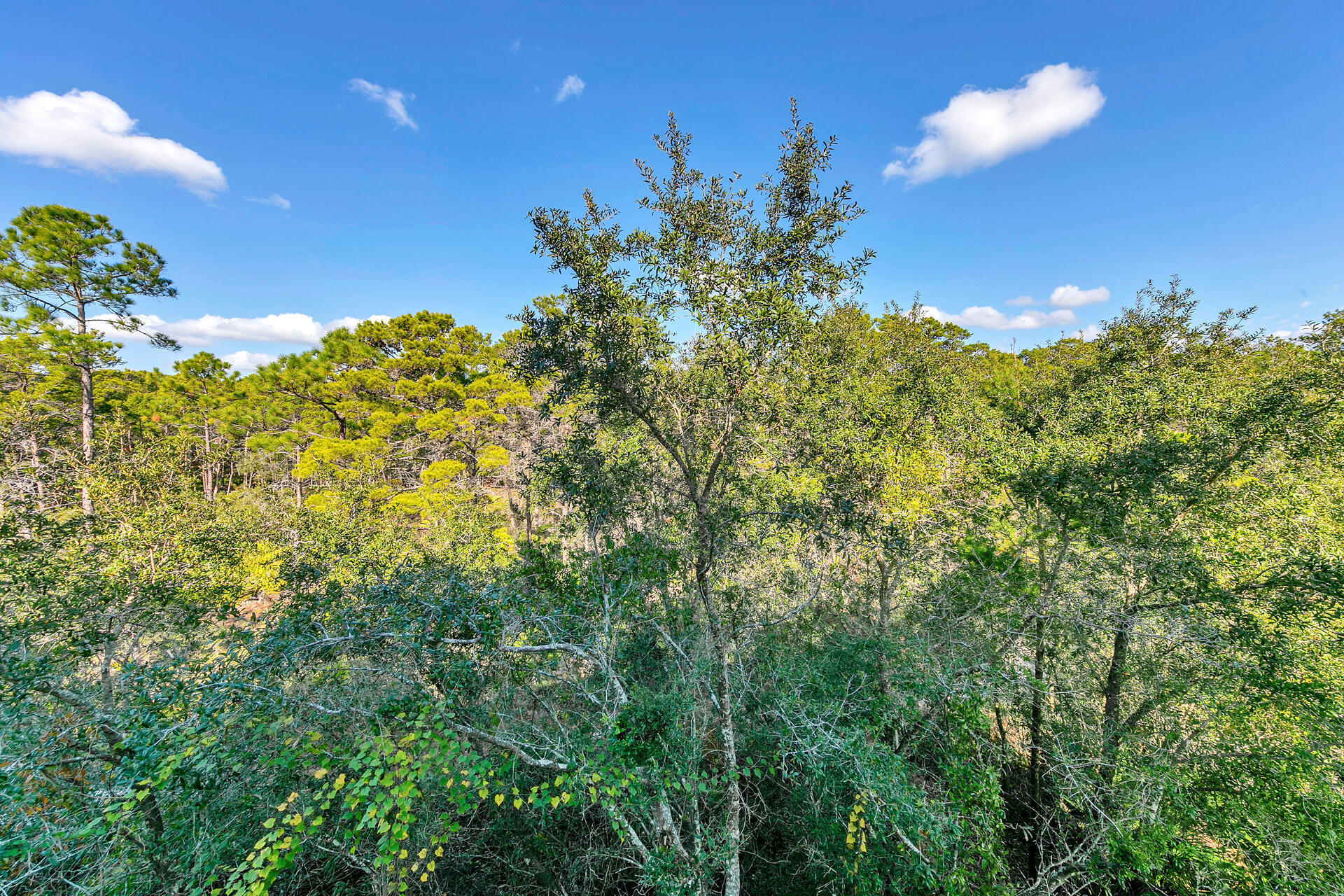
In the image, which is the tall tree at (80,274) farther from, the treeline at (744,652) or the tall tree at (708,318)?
the tall tree at (708,318)

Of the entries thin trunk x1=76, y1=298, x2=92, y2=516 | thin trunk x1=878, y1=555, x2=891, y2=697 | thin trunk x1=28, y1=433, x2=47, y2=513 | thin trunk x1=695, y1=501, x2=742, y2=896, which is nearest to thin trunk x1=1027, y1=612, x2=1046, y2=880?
thin trunk x1=878, y1=555, x2=891, y2=697

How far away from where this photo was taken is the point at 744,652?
24.6ft

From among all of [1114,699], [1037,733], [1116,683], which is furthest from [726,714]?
[1114,699]

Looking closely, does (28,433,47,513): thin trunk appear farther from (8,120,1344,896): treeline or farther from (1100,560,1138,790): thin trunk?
(1100,560,1138,790): thin trunk

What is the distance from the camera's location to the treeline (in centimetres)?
420

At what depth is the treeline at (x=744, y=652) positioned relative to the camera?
4.20 m

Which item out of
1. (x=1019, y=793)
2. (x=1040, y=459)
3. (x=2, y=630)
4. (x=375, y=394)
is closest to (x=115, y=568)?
(x=2, y=630)

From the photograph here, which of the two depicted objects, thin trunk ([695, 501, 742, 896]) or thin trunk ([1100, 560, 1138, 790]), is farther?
thin trunk ([1100, 560, 1138, 790])

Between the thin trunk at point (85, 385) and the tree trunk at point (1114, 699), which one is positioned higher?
the thin trunk at point (85, 385)

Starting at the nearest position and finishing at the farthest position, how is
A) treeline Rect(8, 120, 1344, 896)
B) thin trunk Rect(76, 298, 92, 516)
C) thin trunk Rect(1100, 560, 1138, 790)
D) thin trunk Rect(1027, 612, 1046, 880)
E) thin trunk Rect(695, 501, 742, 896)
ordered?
treeline Rect(8, 120, 1344, 896) → thin trunk Rect(695, 501, 742, 896) → thin trunk Rect(1100, 560, 1138, 790) → thin trunk Rect(1027, 612, 1046, 880) → thin trunk Rect(76, 298, 92, 516)

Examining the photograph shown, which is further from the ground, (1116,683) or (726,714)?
(726,714)

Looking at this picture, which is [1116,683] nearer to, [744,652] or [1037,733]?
[1037,733]

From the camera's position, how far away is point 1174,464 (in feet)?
20.8

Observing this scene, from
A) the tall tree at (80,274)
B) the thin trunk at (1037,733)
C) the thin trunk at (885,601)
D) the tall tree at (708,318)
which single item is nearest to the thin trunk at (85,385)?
the tall tree at (80,274)
